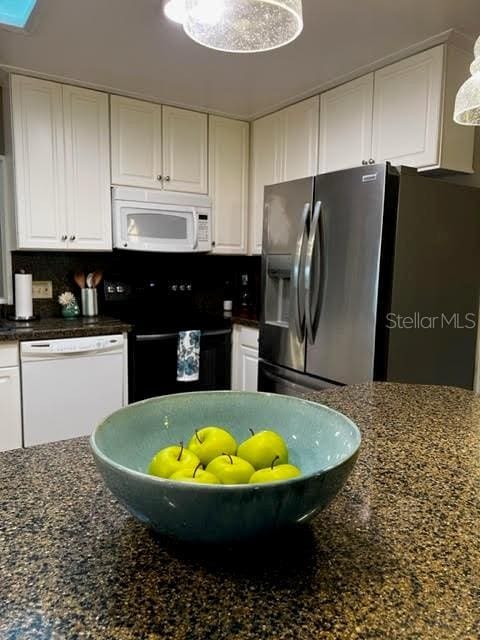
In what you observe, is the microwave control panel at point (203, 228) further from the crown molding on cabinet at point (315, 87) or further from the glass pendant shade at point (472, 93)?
the glass pendant shade at point (472, 93)

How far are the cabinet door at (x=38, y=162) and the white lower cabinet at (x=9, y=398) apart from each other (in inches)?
26.7

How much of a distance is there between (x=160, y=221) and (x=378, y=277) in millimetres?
1584

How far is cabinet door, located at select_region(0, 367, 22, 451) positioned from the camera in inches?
94.4

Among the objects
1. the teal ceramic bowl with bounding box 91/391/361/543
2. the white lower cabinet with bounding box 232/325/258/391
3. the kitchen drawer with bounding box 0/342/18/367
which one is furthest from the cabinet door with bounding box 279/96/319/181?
the teal ceramic bowl with bounding box 91/391/361/543

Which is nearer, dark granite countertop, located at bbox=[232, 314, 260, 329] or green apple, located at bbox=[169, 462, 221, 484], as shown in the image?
green apple, located at bbox=[169, 462, 221, 484]

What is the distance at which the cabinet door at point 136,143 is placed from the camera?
2.91m

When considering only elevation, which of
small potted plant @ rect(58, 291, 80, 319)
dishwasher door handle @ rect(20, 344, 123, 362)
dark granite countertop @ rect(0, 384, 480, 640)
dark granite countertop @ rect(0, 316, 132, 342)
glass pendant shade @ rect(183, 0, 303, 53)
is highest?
glass pendant shade @ rect(183, 0, 303, 53)

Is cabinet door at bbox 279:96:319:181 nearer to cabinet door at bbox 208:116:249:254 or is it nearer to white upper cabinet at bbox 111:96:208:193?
cabinet door at bbox 208:116:249:254

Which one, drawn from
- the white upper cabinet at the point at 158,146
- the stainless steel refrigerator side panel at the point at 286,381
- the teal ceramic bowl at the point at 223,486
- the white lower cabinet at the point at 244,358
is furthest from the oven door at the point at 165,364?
the teal ceramic bowl at the point at 223,486

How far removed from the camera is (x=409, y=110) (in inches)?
91.6

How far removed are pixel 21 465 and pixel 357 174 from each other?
1.83m

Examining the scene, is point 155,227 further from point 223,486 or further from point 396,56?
point 223,486

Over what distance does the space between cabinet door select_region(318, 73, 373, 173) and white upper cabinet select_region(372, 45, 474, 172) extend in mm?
70

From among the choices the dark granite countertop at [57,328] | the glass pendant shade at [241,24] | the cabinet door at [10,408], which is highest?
the glass pendant shade at [241,24]
